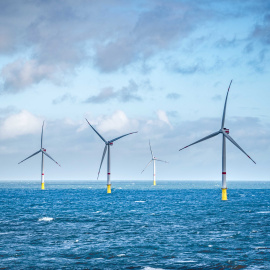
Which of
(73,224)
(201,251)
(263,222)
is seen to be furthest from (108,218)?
(201,251)

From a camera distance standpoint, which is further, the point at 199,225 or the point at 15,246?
the point at 199,225

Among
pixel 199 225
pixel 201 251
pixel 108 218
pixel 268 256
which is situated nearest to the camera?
pixel 268 256

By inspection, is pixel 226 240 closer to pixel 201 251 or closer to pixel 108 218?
pixel 201 251

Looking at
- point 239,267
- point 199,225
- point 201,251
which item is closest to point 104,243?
point 201,251

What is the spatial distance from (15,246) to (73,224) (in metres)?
21.8

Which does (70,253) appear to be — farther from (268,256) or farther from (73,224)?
(73,224)

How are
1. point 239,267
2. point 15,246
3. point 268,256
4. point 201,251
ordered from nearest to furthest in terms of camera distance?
point 239,267 < point 268,256 < point 201,251 < point 15,246

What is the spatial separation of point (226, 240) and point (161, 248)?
9224 millimetres

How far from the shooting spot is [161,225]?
2571 inches

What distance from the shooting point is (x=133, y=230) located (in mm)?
59312

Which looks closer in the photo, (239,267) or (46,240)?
(239,267)

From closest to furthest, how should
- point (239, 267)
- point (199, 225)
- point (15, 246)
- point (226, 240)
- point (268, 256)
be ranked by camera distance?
point (239, 267) → point (268, 256) → point (15, 246) → point (226, 240) → point (199, 225)

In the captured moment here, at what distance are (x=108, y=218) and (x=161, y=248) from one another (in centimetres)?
3333

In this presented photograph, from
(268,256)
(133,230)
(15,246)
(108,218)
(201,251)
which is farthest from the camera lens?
(108,218)
